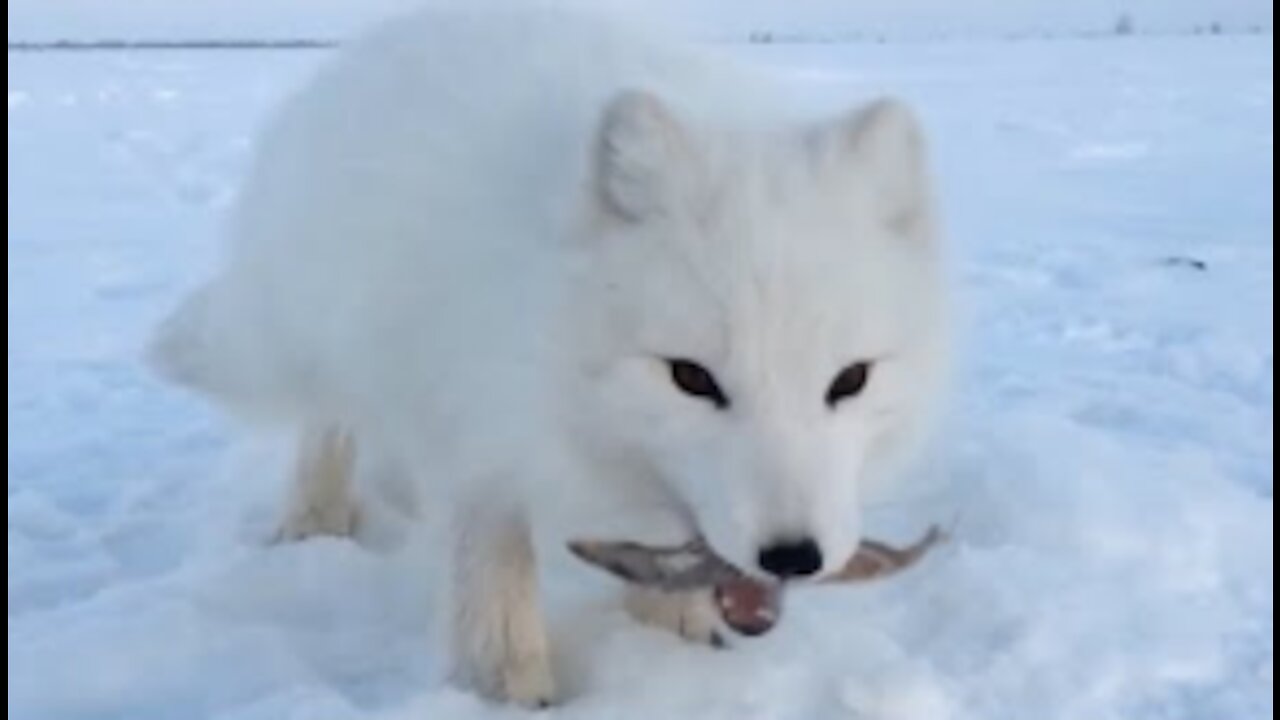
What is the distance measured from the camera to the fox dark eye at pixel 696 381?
2.27 meters

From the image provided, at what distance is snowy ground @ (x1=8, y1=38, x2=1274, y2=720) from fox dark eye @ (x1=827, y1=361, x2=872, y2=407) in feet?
1.76

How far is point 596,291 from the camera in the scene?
2.39 m

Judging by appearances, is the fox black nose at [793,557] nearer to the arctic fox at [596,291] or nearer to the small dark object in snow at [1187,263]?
the arctic fox at [596,291]

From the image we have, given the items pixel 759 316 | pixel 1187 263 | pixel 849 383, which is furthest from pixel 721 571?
pixel 1187 263

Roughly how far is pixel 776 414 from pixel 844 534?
6.9 inches

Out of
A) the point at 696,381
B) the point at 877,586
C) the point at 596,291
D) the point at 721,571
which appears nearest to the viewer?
the point at 696,381

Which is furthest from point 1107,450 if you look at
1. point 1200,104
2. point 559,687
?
point 1200,104

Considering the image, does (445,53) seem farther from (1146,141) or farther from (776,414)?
(1146,141)

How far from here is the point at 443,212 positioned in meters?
→ 2.75

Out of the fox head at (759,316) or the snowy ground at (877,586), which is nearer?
the fox head at (759,316)

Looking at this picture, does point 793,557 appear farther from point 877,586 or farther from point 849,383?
point 877,586

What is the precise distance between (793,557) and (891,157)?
2.12 ft

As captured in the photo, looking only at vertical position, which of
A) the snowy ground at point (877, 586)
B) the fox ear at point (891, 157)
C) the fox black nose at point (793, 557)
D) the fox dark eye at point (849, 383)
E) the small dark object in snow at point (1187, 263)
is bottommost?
the small dark object in snow at point (1187, 263)

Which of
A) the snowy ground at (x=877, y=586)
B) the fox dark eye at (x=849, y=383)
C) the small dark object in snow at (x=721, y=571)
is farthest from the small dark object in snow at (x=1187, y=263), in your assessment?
the fox dark eye at (x=849, y=383)
